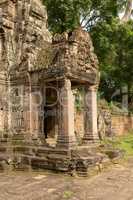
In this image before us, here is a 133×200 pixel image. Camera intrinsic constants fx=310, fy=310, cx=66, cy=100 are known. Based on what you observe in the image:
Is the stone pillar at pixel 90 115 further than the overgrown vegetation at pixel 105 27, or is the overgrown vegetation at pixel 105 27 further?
the overgrown vegetation at pixel 105 27

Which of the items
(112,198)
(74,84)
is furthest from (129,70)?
(112,198)

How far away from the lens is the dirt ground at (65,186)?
6430mm

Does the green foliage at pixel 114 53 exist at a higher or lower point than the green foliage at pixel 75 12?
lower

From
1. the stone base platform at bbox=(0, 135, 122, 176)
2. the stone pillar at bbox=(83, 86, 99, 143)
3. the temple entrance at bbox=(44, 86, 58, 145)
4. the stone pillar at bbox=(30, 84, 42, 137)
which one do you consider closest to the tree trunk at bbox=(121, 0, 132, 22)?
the temple entrance at bbox=(44, 86, 58, 145)

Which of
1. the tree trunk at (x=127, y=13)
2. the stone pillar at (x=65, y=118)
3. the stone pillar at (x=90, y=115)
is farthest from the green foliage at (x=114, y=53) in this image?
the stone pillar at (x=65, y=118)

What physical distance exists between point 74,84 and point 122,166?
10.5ft

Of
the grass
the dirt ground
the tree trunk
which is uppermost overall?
the tree trunk

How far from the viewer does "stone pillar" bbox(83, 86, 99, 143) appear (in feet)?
33.5

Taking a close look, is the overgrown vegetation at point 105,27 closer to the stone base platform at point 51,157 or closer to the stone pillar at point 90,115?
the stone pillar at point 90,115

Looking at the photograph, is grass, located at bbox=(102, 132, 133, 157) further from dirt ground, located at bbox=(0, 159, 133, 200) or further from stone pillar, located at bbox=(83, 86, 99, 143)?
dirt ground, located at bbox=(0, 159, 133, 200)

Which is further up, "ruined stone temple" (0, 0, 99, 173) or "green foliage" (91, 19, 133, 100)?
"green foliage" (91, 19, 133, 100)

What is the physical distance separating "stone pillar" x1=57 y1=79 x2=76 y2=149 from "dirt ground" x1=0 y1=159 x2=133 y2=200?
1034mm

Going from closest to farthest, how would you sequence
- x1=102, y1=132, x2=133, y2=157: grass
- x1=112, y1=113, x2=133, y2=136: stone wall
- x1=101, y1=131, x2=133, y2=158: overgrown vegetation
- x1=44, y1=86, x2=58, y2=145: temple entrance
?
x1=44, y1=86, x2=58, y2=145: temple entrance < x1=101, y1=131, x2=133, y2=158: overgrown vegetation < x1=102, y1=132, x2=133, y2=157: grass < x1=112, y1=113, x2=133, y2=136: stone wall

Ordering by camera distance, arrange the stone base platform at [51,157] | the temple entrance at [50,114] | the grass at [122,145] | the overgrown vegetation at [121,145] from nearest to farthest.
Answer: the stone base platform at [51,157] → the temple entrance at [50,114] → the overgrown vegetation at [121,145] → the grass at [122,145]
